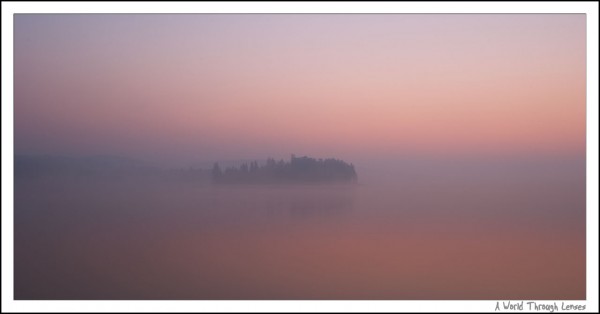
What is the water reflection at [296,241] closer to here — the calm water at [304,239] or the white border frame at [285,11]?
the calm water at [304,239]

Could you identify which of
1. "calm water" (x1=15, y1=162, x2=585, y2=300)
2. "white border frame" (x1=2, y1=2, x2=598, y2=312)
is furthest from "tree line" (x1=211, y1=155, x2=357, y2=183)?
"white border frame" (x1=2, y1=2, x2=598, y2=312)

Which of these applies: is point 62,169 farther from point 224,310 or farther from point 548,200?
point 548,200

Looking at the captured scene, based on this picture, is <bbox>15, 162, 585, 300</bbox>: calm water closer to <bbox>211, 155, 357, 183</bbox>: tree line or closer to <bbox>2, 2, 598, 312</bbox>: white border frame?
<bbox>211, 155, 357, 183</bbox>: tree line

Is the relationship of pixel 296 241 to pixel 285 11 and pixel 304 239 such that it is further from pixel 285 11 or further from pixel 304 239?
pixel 285 11

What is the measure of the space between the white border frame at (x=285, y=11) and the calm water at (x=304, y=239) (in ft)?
0.68

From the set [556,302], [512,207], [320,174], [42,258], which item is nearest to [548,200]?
[512,207]

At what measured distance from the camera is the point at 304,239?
13.6 ft

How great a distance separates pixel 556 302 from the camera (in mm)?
3285

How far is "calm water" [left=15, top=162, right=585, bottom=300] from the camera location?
11.6 feet

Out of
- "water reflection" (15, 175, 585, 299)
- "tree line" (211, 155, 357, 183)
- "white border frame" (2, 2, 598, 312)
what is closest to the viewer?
"white border frame" (2, 2, 598, 312)

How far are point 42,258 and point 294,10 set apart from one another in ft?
8.20

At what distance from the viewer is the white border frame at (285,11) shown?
10.4ft

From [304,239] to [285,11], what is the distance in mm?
1740

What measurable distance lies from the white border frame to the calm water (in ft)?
0.68
